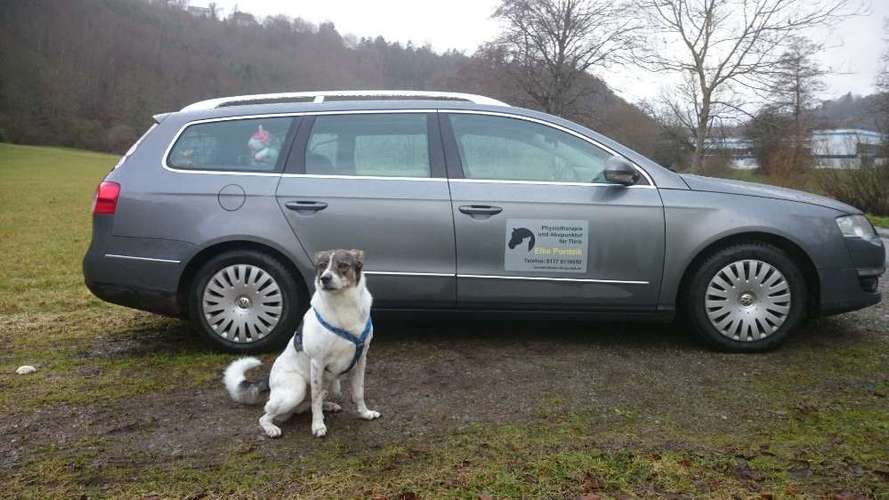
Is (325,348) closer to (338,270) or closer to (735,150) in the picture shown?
(338,270)

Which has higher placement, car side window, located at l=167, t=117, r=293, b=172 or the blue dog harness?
car side window, located at l=167, t=117, r=293, b=172

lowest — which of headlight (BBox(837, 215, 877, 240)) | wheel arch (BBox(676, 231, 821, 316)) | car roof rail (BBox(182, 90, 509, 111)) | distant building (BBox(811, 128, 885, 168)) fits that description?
wheel arch (BBox(676, 231, 821, 316))

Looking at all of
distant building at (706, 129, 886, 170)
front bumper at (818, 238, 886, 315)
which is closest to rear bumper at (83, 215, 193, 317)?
front bumper at (818, 238, 886, 315)

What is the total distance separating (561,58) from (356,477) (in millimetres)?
26020

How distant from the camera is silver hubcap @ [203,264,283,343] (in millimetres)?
4250

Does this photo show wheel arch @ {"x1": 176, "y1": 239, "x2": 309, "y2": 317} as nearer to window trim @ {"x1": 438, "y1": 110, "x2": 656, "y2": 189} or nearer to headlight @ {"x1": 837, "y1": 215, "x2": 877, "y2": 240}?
window trim @ {"x1": 438, "y1": 110, "x2": 656, "y2": 189}

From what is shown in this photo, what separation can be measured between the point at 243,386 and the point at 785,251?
360cm

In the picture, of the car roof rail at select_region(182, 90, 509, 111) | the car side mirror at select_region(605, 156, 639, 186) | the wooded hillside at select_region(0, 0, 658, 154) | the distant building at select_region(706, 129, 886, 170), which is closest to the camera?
the car side mirror at select_region(605, 156, 639, 186)

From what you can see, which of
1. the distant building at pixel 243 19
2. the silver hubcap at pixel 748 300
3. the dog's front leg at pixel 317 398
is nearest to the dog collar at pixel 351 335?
the dog's front leg at pixel 317 398

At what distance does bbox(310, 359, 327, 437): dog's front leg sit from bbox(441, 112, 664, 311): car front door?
1.39 metres

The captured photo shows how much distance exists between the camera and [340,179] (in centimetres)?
430

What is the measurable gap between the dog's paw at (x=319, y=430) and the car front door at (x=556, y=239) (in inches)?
58.0

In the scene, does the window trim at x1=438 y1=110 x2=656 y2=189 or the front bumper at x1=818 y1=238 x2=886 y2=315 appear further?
the window trim at x1=438 y1=110 x2=656 y2=189

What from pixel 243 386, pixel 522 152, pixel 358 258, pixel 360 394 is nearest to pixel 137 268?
pixel 243 386
